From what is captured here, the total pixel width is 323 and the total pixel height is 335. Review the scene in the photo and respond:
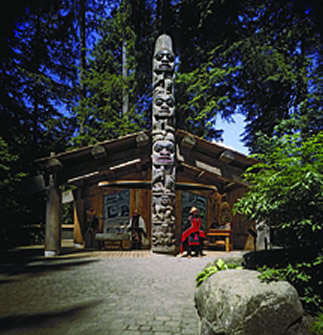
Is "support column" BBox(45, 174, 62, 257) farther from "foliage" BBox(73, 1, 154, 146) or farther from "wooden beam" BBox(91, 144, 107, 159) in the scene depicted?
"foliage" BBox(73, 1, 154, 146)

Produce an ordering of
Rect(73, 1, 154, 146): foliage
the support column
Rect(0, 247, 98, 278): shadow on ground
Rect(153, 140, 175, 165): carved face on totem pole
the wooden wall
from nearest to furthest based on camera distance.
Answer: Rect(0, 247, 98, 278): shadow on ground < the support column < Rect(153, 140, 175, 165): carved face on totem pole < the wooden wall < Rect(73, 1, 154, 146): foliage

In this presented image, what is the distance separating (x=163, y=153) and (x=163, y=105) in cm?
169

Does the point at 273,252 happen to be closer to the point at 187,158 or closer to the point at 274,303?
the point at 274,303

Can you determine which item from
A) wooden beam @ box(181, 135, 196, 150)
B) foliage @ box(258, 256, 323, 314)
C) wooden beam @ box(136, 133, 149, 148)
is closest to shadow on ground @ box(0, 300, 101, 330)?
foliage @ box(258, 256, 323, 314)

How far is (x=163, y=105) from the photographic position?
402 inches

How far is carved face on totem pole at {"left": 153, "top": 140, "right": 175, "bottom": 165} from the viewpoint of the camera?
32.1 feet

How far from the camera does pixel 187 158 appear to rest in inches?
437

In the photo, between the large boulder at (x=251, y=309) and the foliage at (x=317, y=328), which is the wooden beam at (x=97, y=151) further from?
the foliage at (x=317, y=328)

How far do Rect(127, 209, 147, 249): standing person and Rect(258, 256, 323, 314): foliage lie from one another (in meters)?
8.93

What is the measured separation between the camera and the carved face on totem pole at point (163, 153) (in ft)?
32.1

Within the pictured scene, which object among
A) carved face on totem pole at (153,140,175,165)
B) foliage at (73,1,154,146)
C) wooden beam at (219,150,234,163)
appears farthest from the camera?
foliage at (73,1,154,146)

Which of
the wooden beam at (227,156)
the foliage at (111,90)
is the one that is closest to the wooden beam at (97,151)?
the wooden beam at (227,156)

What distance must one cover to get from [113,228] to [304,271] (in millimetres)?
10371

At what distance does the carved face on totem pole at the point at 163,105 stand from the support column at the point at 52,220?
13.4 ft
